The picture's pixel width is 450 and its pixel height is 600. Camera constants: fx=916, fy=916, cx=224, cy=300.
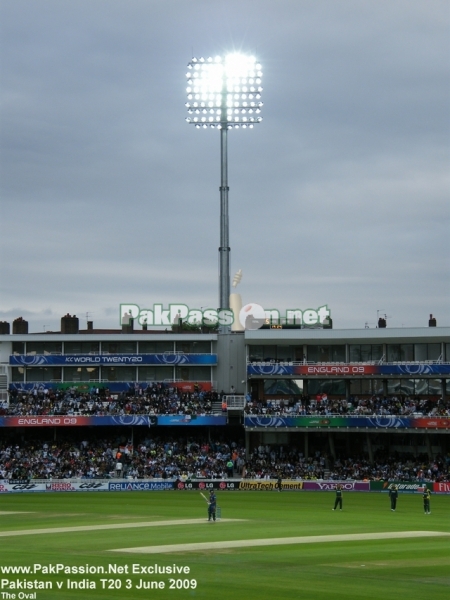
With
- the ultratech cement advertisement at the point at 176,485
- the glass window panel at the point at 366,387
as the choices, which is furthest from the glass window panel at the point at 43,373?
the glass window panel at the point at 366,387

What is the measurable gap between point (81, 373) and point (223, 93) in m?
25.6

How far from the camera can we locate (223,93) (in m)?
71.6

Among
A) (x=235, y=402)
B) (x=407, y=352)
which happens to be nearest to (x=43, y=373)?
(x=235, y=402)

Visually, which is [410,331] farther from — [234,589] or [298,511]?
[234,589]

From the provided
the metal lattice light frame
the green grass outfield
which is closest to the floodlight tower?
the metal lattice light frame

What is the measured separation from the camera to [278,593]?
19641mm

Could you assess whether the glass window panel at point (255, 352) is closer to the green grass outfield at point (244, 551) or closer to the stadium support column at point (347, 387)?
the stadium support column at point (347, 387)

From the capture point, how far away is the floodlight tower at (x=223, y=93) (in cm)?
7119

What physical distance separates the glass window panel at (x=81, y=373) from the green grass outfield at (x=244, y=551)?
91.7 feet

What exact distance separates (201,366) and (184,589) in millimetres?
56015

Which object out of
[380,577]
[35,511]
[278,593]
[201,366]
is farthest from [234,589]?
[201,366]

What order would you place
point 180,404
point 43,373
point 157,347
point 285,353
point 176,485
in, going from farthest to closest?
point 43,373 → point 157,347 → point 285,353 → point 180,404 → point 176,485

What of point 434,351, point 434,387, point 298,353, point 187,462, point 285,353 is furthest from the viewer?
point 298,353

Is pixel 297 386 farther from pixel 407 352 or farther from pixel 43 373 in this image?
pixel 43 373
